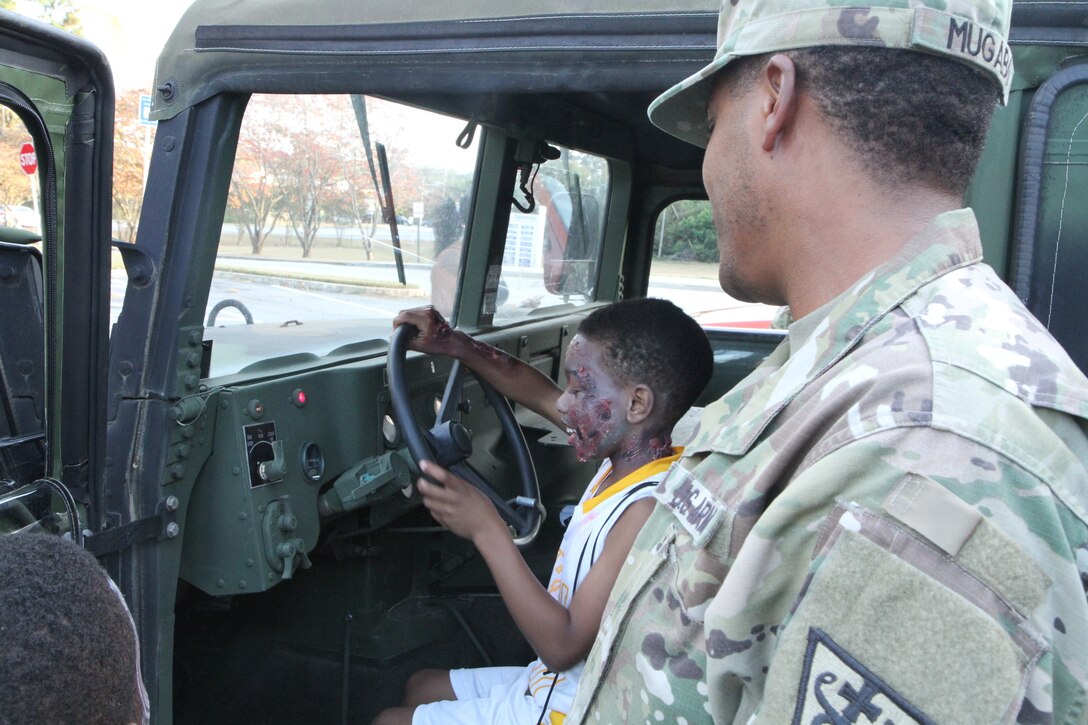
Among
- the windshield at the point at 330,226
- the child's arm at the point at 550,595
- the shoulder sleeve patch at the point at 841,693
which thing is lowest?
the child's arm at the point at 550,595

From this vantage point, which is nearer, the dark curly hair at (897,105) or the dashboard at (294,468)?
the dark curly hair at (897,105)

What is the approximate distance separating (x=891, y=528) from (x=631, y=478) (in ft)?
3.59

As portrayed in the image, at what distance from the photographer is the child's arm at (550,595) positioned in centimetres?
163

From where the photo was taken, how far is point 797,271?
1.00m

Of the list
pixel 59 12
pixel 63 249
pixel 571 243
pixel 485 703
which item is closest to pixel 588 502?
pixel 485 703

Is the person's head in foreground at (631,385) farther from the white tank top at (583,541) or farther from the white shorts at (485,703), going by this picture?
the white shorts at (485,703)

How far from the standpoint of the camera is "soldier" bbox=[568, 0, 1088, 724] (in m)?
0.68

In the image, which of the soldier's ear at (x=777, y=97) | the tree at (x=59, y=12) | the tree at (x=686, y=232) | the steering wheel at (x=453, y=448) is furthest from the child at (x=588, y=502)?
the tree at (x=59, y=12)

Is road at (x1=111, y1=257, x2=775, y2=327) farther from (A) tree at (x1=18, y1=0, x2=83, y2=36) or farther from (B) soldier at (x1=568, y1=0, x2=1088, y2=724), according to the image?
(A) tree at (x1=18, y1=0, x2=83, y2=36)

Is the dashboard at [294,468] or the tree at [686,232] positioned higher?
the tree at [686,232]

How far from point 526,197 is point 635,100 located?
1.63 ft

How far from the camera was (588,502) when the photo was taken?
6.07 feet

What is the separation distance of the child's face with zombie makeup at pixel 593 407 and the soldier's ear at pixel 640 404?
12 mm

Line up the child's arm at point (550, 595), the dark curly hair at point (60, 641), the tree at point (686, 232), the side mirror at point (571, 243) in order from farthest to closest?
the tree at point (686, 232)
the side mirror at point (571, 243)
the child's arm at point (550, 595)
the dark curly hair at point (60, 641)
